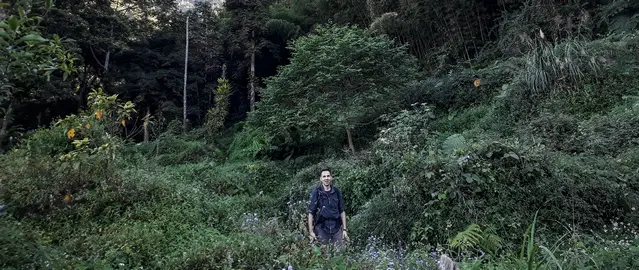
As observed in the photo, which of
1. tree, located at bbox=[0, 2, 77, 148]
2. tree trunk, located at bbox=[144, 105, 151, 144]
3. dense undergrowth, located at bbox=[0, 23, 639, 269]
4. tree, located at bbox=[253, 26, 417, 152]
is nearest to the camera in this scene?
tree, located at bbox=[0, 2, 77, 148]

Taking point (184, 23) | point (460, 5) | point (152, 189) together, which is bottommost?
point (152, 189)

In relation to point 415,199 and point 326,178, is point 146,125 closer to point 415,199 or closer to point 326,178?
point 326,178

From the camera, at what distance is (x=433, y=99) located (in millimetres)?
10742

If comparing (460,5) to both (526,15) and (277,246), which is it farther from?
(277,246)

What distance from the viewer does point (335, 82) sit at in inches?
387

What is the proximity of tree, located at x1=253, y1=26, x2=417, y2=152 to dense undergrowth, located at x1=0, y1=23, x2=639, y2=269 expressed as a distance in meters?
2.15

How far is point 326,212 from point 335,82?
593cm

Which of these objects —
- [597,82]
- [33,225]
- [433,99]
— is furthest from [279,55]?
[33,225]

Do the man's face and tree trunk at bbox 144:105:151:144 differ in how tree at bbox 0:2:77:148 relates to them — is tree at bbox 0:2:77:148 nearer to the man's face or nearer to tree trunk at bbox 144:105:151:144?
the man's face

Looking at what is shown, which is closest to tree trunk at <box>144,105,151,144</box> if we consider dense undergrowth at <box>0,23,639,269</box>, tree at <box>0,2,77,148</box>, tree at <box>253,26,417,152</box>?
dense undergrowth at <box>0,23,639,269</box>

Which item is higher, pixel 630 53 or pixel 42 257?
pixel 42 257

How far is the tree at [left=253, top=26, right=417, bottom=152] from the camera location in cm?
966

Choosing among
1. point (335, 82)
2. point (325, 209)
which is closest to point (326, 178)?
point (325, 209)

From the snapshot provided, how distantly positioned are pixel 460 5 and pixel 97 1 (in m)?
16.7
